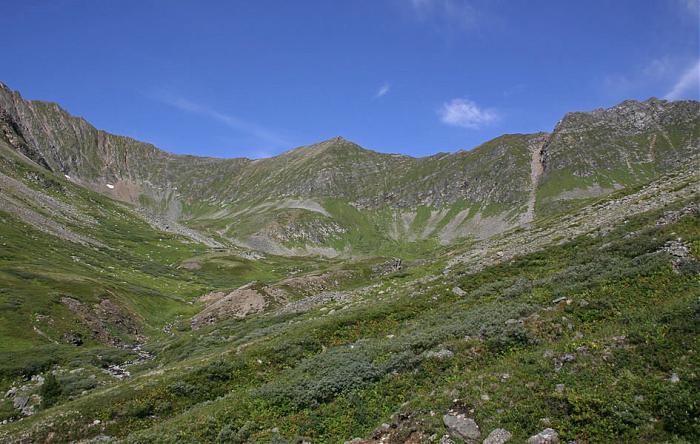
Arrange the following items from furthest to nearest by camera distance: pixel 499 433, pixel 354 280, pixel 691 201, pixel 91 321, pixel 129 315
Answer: pixel 354 280 → pixel 129 315 → pixel 91 321 → pixel 691 201 → pixel 499 433

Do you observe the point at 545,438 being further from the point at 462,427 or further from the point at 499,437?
the point at 462,427

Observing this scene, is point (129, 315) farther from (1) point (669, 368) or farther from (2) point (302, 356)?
(1) point (669, 368)

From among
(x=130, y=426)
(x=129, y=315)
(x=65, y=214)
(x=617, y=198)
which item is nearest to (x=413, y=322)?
(x=130, y=426)

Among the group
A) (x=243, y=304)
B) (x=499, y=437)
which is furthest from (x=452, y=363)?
(x=243, y=304)

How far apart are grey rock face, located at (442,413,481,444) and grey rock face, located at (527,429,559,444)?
5.13ft

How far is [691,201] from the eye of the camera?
3048 centimetres

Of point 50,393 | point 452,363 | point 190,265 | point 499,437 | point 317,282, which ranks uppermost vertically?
point 190,265

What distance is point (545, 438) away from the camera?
11.6 metres

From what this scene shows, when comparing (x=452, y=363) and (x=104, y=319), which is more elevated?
(x=104, y=319)

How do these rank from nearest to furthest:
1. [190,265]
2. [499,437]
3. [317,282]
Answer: [499,437]
[317,282]
[190,265]

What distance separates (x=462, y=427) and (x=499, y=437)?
1186mm

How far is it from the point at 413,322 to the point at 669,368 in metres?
15.1

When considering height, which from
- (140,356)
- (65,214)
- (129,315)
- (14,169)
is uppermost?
(14,169)

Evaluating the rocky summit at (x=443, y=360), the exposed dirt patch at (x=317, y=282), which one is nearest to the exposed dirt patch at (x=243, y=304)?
the exposed dirt patch at (x=317, y=282)
